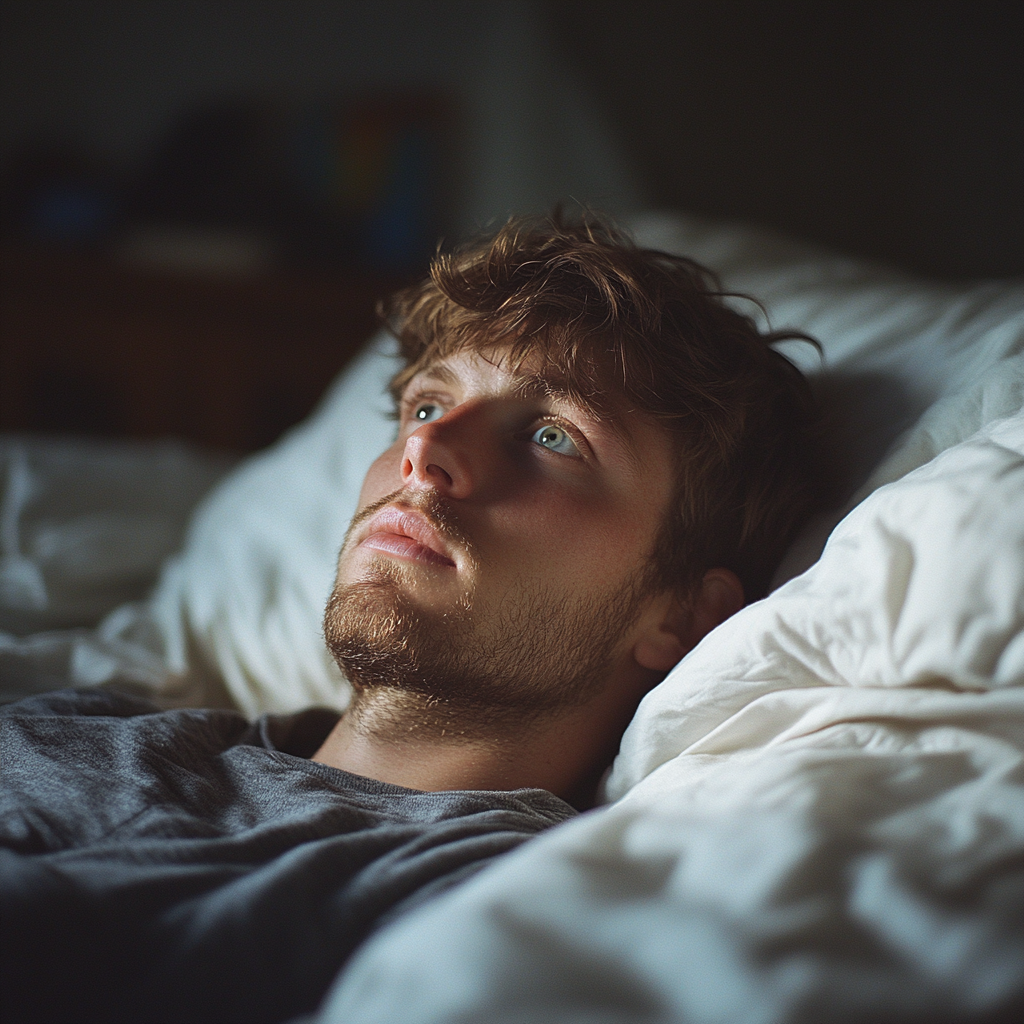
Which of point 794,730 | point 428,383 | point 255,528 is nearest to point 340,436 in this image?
point 255,528

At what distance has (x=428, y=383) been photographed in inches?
35.1

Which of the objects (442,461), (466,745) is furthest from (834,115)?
(466,745)

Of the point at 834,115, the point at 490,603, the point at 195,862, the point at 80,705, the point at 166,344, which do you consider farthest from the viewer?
the point at 166,344

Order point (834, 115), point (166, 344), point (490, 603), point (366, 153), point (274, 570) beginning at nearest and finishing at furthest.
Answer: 1. point (490, 603)
2. point (274, 570)
3. point (834, 115)
4. point (166, 344)
5. point (366, 153)

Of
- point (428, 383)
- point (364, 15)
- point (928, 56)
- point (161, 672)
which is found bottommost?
point (161, 672)

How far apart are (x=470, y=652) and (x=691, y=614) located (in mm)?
209

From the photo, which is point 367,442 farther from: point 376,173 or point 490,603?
point 376,173

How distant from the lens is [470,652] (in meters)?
0.72

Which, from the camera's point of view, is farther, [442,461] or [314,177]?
[314,177]

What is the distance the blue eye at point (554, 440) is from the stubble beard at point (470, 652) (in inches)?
4.8

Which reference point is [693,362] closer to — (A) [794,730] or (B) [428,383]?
(B) [428,383]

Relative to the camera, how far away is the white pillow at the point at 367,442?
2.60ft

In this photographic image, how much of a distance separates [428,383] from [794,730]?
1.60ft

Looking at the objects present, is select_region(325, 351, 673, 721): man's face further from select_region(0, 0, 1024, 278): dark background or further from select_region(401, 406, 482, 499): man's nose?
select_region(0, 0, 1024, 278): dark background
